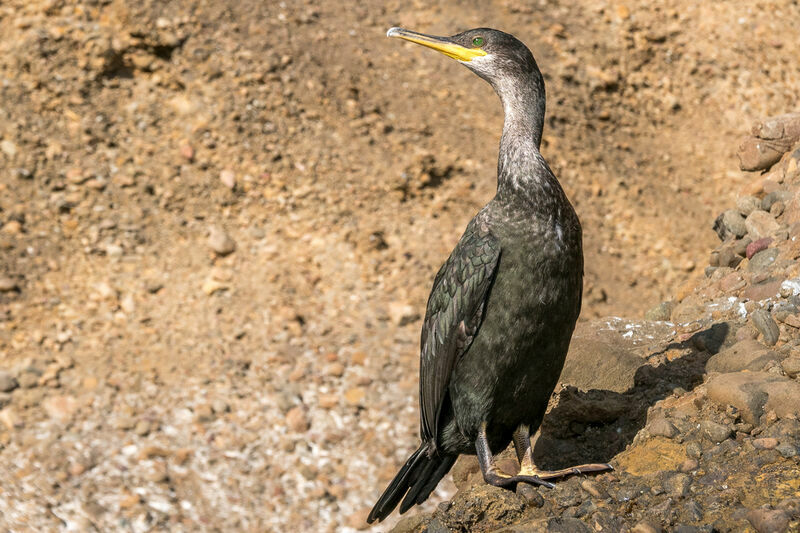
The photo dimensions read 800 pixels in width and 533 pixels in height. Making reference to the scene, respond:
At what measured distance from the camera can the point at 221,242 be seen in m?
8.43

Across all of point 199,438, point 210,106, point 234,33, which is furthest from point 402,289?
point 234,33

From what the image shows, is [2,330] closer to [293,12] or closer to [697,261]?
[293,12]

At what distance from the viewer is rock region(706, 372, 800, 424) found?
11.9 ft

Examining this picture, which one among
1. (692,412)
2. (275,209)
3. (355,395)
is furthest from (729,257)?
(275,209)

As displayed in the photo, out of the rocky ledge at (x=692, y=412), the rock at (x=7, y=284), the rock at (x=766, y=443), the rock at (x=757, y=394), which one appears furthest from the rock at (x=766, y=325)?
the rock at (x=7, y=284)

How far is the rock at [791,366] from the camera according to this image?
386 cm

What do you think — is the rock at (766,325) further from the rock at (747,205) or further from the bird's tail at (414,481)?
the bird's tail at (414,481)

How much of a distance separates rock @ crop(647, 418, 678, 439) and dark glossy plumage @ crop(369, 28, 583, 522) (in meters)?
0.49

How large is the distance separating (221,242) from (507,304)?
5.10m

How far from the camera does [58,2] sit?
914 cm

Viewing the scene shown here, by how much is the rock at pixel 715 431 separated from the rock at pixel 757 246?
1.80 meters

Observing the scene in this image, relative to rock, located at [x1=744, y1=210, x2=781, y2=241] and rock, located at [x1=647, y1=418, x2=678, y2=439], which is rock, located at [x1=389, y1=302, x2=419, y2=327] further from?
rock, located at [x1=647, y1=418, x2=678, y2=439]

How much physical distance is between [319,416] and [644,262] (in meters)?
3.51

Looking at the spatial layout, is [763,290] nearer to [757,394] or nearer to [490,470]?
[757,394]
